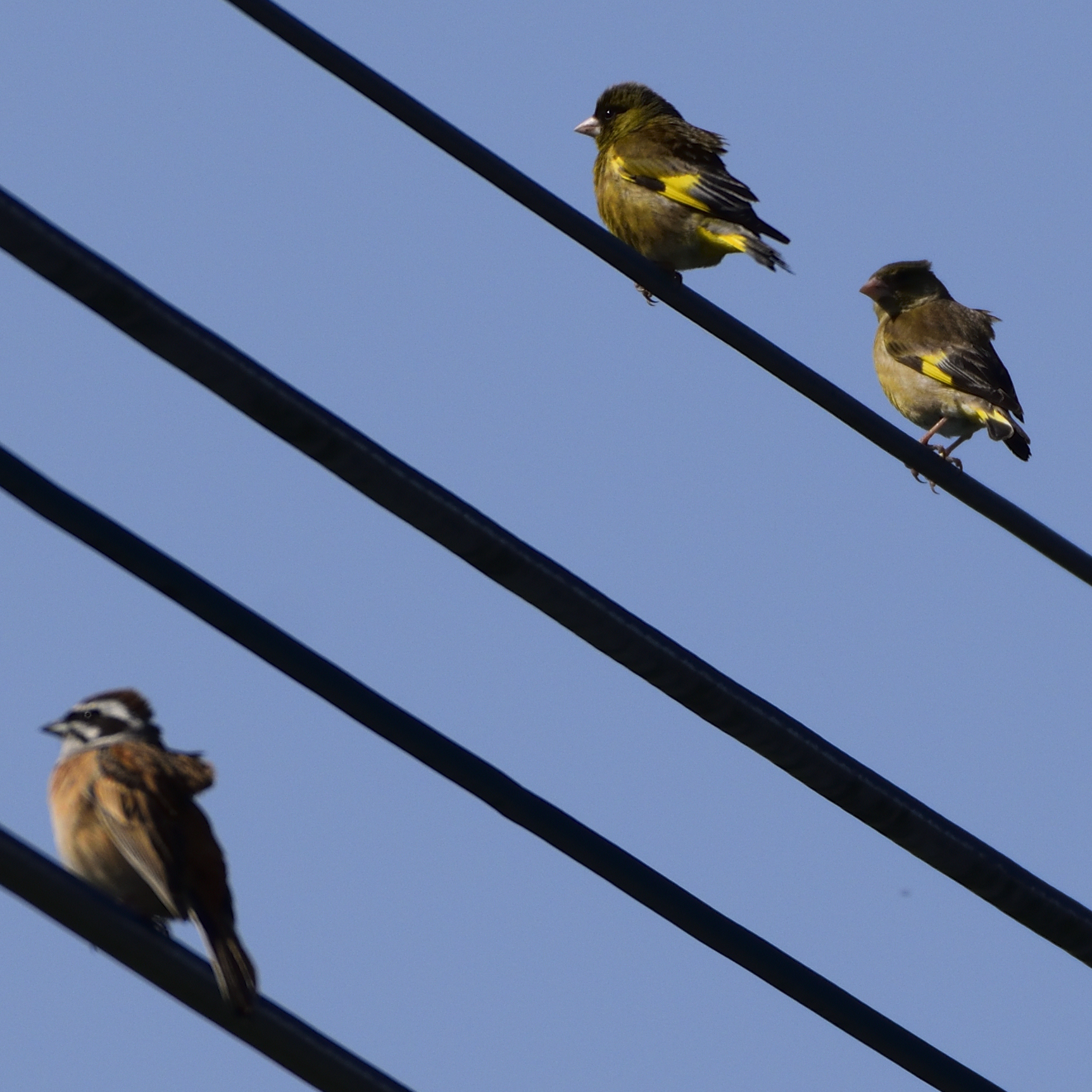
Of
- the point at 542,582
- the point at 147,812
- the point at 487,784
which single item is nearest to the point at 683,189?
the point at 147,812

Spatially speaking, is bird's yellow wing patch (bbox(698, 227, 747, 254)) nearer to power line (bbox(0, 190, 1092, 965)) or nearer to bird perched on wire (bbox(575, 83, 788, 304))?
bird perched on wire (bbox(575, 83, 788, 304))

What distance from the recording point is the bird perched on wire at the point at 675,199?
10.1 metres

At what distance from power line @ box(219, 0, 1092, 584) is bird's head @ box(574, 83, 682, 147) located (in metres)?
6.19

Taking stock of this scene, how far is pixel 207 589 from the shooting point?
389 cm

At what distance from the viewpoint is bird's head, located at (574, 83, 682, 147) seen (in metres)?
11.7

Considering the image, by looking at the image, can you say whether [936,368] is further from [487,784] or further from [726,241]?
[487,784]

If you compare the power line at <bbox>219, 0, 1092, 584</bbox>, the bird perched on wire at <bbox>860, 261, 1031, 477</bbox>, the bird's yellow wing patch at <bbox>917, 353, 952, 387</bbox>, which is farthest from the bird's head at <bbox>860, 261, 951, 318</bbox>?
the power line at <bbox>219, 0, 1092, 584</bbox>

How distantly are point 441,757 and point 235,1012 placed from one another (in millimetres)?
836

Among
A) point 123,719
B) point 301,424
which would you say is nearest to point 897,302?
point 123,719

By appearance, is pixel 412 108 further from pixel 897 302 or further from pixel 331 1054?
pixel 897 302

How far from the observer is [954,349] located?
36.5ft

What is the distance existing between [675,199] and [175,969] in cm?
754

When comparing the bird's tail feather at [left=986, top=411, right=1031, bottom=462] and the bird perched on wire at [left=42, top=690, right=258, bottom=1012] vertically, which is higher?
the bird's tail feather at [left=986, top=411, right=1031, bottom=462]

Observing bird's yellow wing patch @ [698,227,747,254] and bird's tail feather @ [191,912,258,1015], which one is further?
bird's yellow wing patch @ [698,227,747,254]
